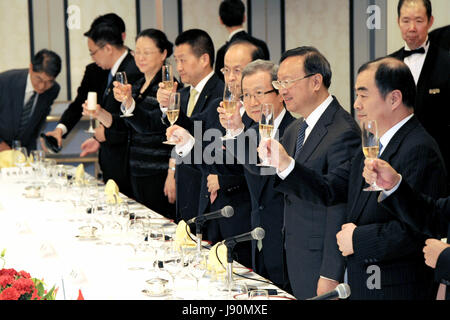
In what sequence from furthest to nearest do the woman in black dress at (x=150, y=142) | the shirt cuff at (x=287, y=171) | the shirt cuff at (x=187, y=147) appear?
the woman in black dress at (x=150, y=142) < the shirt cuff at (x=187, y=147) < the shirt cuff at (x=287, y=171)

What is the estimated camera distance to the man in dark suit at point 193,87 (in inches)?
175

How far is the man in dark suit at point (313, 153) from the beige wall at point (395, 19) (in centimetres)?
270

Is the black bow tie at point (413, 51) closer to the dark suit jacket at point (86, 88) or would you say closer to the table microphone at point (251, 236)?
the table microphone at point (251, 236)

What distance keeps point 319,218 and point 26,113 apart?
14.0 feet

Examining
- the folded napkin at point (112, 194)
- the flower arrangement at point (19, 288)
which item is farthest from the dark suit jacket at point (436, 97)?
the flower arrangement at point (19, 288)

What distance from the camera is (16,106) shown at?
6559 mm

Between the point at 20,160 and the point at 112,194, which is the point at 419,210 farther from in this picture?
the point at 20,160

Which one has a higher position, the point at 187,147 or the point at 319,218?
A: the point at 187,147

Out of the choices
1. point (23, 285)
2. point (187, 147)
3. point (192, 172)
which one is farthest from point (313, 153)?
point (192, 172)

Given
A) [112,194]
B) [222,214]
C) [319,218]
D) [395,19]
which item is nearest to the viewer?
[222,214]

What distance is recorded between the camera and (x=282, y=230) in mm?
3303
